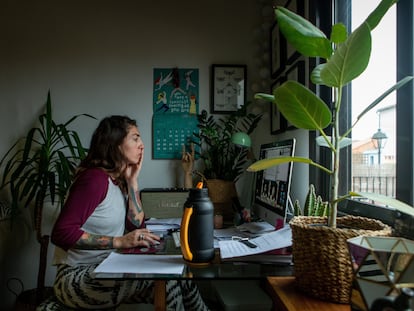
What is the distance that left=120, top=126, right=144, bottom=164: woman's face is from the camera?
5.84 ft

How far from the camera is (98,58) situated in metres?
2.69

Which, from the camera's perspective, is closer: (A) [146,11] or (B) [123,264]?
(B) [123,264]

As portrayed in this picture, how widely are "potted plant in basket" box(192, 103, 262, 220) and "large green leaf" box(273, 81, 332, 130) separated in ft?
4.16

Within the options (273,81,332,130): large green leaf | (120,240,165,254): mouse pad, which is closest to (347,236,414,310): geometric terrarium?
(273,81,332,130): large green leaf

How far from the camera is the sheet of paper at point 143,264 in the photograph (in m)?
1.06

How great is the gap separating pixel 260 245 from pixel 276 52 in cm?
154

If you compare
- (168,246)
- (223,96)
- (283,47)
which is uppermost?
(283,47)

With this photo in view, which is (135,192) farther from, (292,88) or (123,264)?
(292,88)

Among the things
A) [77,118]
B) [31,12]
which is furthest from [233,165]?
[31,12]

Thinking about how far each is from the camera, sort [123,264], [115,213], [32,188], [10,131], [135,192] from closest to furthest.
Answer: [123,264] < [115,213] < [135,192] < [32,188] < [10,131]

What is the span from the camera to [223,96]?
8.82 ft

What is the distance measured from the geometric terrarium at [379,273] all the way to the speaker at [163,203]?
1712mm

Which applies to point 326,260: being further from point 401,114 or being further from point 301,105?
point 401,114

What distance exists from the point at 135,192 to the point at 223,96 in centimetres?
115
